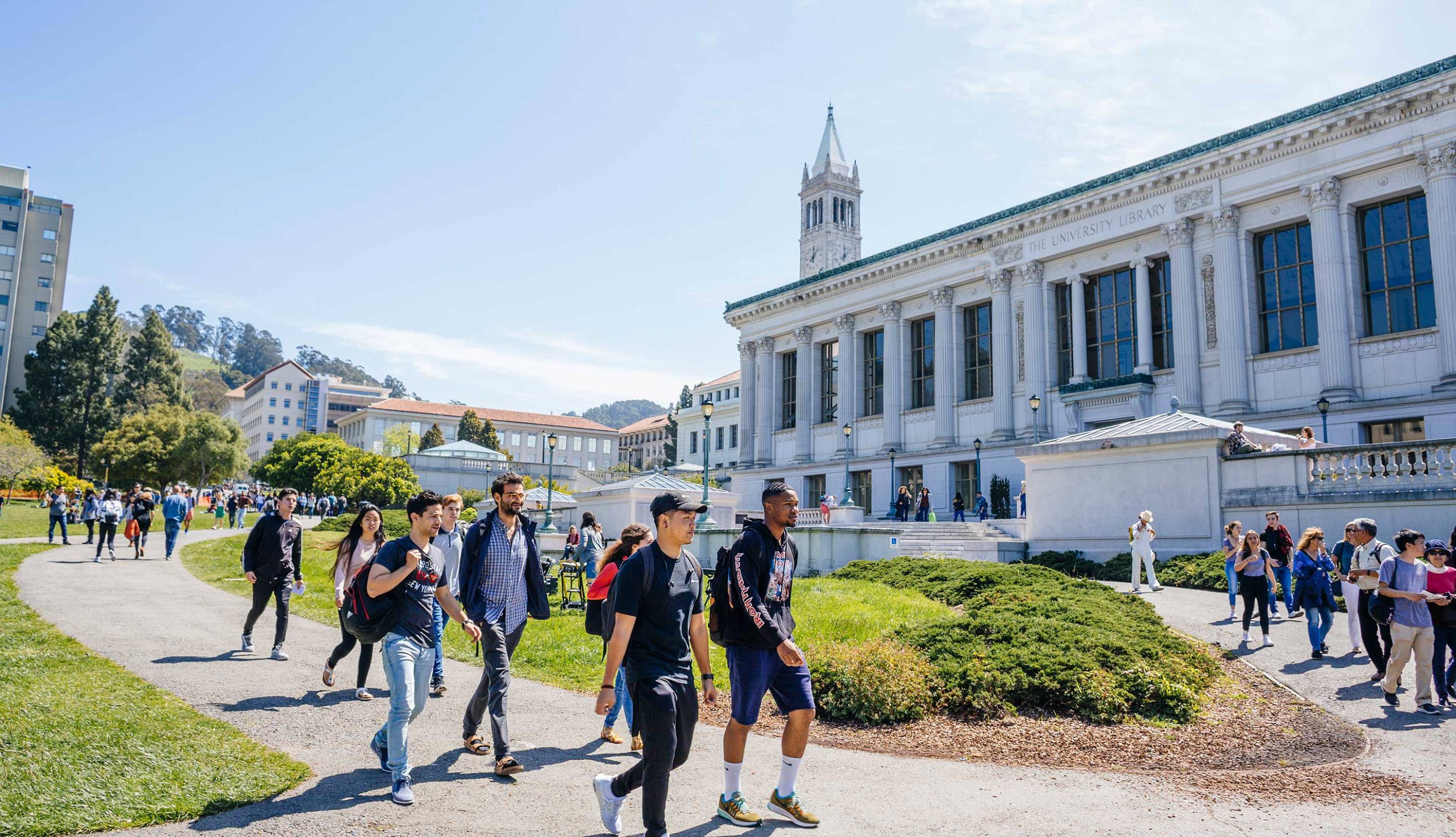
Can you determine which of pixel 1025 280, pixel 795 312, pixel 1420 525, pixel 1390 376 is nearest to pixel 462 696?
pixel 1420 525

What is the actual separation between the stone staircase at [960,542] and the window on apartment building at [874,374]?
17.5 m

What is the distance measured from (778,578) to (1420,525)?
19.4 metres

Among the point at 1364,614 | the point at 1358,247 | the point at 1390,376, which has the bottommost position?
the point at 1364,614

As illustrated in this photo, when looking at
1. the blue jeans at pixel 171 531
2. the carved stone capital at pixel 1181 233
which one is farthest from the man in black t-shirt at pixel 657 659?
the carved stone capital at pixel 1181 233

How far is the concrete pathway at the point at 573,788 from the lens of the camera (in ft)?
18.4

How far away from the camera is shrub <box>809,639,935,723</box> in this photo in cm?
885

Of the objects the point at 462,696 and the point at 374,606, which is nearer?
the point at 374,606

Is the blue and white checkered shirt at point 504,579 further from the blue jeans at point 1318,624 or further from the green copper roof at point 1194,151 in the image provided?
the green copper roof at point 1194,151

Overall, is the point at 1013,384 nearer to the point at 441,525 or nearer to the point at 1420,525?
the point at 1420,525

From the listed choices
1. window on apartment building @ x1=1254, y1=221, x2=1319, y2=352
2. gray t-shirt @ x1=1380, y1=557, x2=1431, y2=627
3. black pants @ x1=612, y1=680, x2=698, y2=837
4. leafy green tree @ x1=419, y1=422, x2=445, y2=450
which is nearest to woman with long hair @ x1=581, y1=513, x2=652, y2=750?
black pants @ x1=612, y1=680, x2=698, y2=837

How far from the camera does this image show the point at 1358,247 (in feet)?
100

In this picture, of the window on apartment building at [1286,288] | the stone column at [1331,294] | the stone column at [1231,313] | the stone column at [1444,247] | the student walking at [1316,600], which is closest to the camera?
the student walking at [1316,600]

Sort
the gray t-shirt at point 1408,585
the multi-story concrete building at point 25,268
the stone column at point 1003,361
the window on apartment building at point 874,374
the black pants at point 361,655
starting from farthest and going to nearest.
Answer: the multi-story concrete building at point 25,268 → the window on apartment building at point 874,374 → the stone column at point 1003,361 → the gray t-shirt at point 1408,585 → the black pants at point 361,655

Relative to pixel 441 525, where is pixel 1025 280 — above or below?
above
